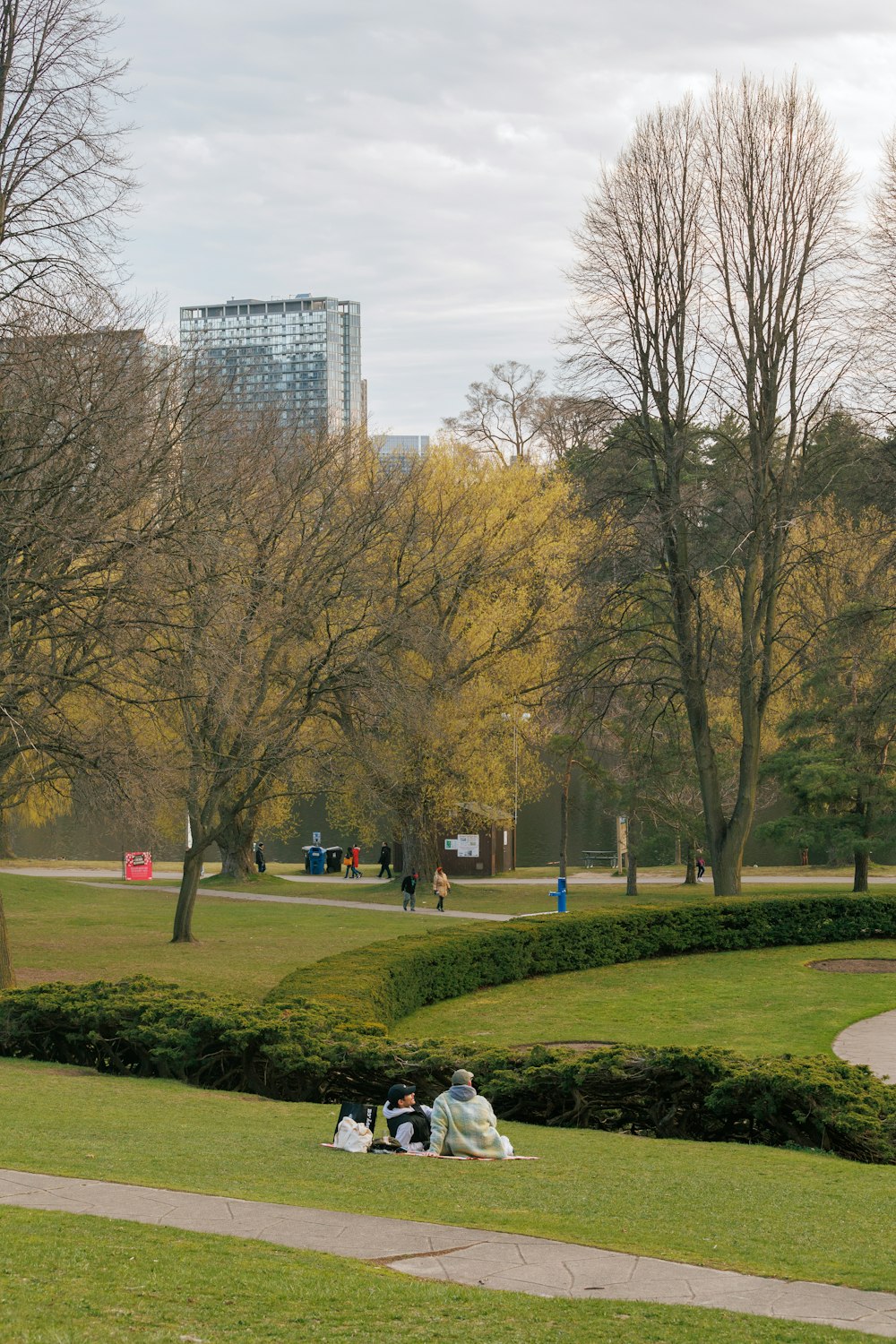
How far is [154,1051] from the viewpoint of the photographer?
568 inches

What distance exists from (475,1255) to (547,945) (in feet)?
58.4

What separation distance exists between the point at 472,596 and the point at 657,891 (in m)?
10.00

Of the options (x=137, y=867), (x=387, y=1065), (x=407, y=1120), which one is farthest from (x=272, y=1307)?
(x=137, y=867)

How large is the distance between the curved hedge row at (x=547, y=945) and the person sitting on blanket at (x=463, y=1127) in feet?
14.2

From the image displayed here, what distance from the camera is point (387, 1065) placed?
13125 mm

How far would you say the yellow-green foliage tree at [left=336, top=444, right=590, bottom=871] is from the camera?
3669 cm

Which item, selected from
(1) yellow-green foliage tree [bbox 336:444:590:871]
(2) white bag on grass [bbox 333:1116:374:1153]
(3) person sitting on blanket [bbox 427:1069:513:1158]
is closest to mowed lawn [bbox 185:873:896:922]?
(1) yellow-green foliage tree [bbox 336:444:590:871]

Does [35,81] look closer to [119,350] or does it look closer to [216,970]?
[119,350]

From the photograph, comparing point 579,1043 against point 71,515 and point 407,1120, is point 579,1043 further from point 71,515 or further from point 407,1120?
point 71,515


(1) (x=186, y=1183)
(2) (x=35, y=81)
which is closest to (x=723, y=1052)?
(1) (x=186, y=1183)

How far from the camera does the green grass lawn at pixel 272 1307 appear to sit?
5445 mm

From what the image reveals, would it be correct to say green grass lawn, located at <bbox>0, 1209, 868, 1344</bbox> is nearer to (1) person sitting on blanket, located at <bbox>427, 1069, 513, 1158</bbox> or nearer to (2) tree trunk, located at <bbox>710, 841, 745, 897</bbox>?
(1) person sitting on blanket, located at <bbox>427, 1069, 513, 1158</bbox>

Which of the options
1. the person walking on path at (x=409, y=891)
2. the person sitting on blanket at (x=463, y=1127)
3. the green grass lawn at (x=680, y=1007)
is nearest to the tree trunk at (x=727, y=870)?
the green grass lawn at (x=680, y=1007)

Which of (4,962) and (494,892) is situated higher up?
(4,962)
